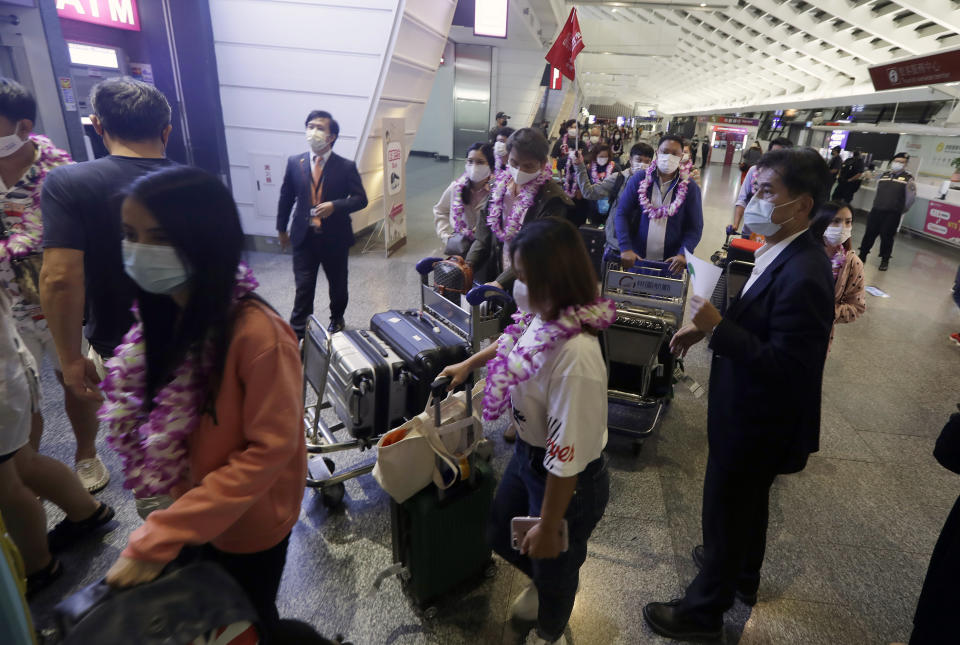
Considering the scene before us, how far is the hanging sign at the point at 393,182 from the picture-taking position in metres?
6.80

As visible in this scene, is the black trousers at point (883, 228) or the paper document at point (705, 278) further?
the black trousers at point (883, 228)

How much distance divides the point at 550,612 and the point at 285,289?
4779mm

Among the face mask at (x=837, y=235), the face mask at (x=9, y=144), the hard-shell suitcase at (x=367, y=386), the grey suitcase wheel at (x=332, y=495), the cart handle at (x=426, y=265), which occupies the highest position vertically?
the face mask at (x=9, y=144)

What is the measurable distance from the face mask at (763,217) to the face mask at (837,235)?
188cm

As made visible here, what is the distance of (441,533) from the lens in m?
1.94

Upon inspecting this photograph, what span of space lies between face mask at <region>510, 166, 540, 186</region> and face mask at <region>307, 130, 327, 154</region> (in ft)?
5.85

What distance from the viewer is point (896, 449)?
3482 mm

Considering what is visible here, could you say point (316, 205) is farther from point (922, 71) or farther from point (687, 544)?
point (922, 71)

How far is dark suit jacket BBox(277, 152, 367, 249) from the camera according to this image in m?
4.19

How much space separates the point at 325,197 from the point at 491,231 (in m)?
1.63

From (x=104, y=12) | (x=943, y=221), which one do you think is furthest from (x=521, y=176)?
(x=943, y=221)

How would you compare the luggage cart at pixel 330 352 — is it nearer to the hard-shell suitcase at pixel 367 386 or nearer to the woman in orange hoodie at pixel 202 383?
the hard-shell suitcase at pixel 367 386

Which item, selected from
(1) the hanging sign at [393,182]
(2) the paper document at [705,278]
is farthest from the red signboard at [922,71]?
(2) the paper document at [705,278]

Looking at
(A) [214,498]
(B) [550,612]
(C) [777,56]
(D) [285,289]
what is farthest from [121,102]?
(C) [777,56]
